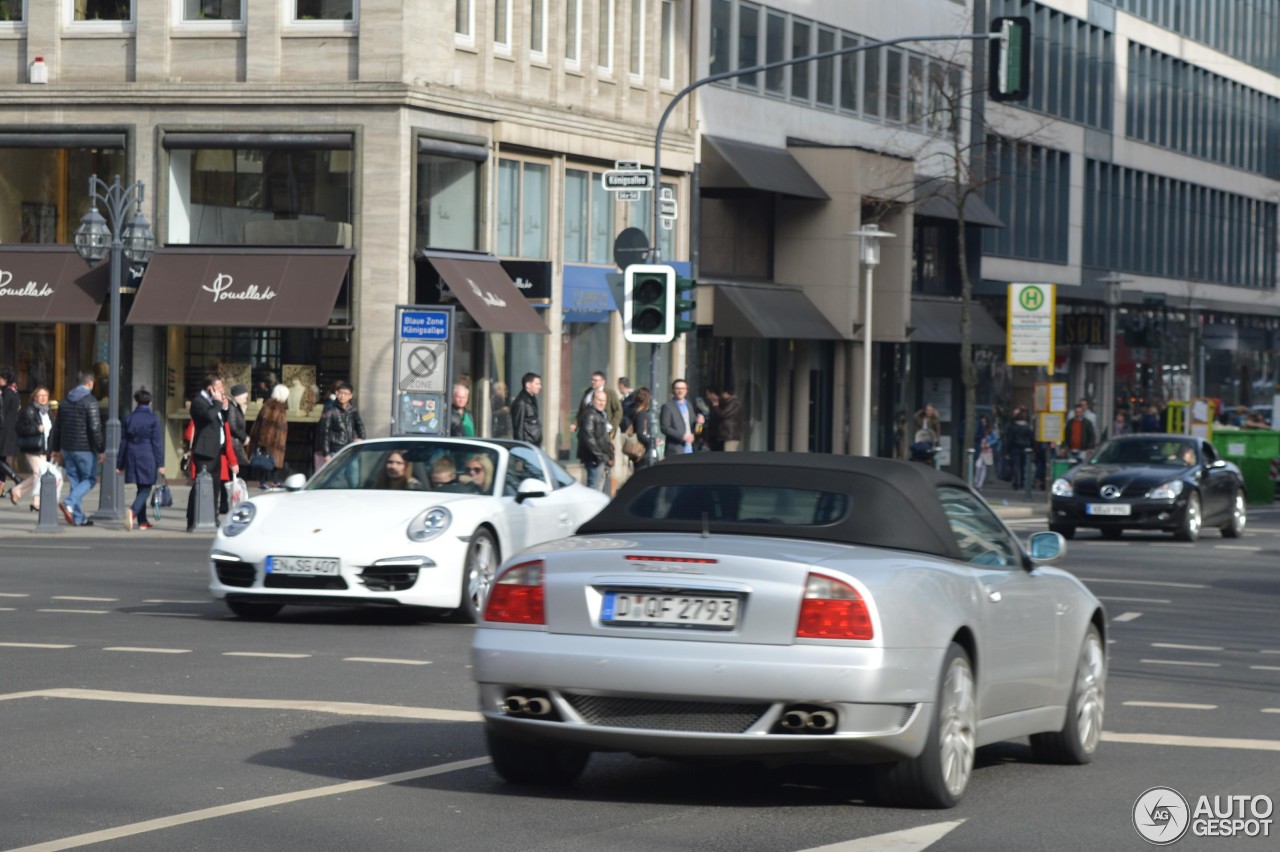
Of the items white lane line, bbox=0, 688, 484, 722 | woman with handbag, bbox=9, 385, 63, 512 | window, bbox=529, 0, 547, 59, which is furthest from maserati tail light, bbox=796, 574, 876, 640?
window, bbox=529, 0, 547, 59

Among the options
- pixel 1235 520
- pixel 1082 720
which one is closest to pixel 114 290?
pixel 1235 520

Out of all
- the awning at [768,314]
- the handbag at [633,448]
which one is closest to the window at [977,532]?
the handbag at [633,448]

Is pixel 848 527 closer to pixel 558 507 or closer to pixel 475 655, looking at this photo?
pixel 475 655

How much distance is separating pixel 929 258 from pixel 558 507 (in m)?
39.4

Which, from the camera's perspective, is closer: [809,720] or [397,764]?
[809,720]

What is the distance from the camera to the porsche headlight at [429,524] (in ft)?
54.6

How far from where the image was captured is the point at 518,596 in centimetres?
884

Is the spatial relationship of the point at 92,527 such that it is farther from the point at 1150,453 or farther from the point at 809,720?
the point at 809,720

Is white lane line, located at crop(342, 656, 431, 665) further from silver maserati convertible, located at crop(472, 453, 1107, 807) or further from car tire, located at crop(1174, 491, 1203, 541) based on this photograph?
car tire, located at crop(1174, 491, 1203, 541)

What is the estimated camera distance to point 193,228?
37438 millimetres

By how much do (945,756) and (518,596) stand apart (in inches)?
66.4

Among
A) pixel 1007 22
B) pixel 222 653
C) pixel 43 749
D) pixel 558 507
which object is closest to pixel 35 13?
pixel 1007 22

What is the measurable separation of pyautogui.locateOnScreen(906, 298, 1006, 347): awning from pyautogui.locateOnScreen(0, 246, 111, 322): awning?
21332 millimetres

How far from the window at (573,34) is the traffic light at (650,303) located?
17593 mm
